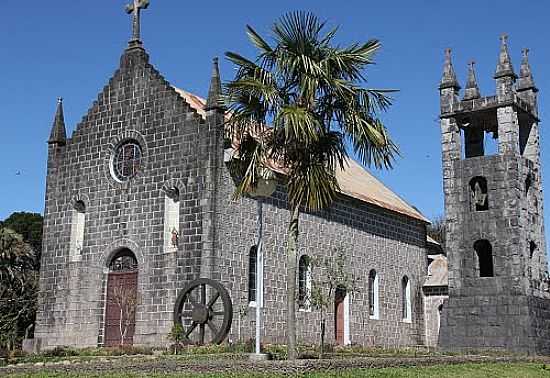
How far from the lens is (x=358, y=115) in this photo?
2170 centimetres

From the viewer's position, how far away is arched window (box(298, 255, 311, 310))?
35219mm

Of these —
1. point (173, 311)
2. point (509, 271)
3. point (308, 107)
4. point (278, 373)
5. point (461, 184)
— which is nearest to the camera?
point (278, 373)

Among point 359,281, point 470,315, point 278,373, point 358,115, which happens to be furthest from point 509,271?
point 278,373

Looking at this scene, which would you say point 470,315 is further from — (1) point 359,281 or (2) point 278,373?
(2) point 278,373

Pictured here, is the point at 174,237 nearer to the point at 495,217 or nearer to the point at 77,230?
the point at 77,230

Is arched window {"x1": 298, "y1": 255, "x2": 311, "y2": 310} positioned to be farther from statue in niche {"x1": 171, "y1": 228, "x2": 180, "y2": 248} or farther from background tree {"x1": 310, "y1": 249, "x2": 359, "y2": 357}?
statue in niche {"x1": 171, "y1": 228, "x2": 180, "y2": 248}

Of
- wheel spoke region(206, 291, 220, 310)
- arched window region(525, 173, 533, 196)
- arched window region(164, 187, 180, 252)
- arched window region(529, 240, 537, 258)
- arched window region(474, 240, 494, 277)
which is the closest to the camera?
wheel spoke region(206, 291, 220, 310)

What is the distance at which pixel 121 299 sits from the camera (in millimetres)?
32812

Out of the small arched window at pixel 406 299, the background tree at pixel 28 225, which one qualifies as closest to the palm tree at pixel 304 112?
the small arched window at pixel 406 299

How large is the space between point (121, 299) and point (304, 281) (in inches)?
328

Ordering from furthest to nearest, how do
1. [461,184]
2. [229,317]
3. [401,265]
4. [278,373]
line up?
[401,265], [461,184], [229,317], [278,373]

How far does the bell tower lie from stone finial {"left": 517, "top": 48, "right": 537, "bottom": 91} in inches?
2.0

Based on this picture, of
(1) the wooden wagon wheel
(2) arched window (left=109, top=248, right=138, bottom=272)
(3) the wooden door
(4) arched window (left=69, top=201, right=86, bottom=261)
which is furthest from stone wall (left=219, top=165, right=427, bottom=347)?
(4) arched window (left=69, top=201, right=86, bottom=261)

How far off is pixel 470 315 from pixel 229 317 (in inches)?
520
